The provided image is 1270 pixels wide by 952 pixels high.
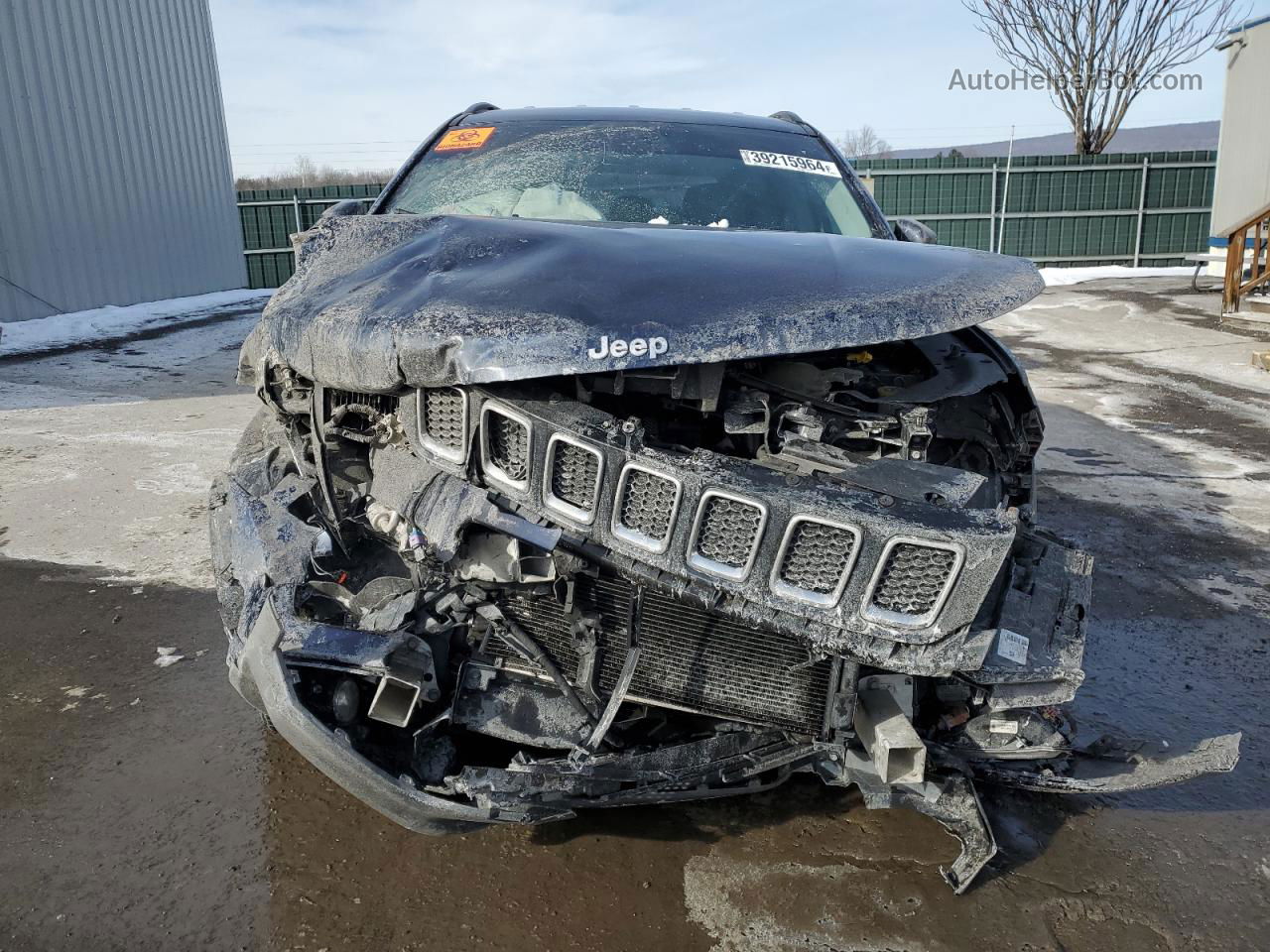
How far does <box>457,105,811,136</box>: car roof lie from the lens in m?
3.95

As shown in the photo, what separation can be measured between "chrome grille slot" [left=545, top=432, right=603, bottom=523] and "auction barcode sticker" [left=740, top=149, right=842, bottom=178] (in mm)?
2157

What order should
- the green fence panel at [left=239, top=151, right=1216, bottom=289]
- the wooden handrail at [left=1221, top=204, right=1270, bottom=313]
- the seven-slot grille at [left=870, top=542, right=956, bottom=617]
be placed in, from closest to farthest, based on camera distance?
the seven-slot grille at [left=870, top=542, right=956, bottom=617] < the wooden handrail at [left=1221, top=204, right=1270, bottom=313] < the green fence panel at [left=239, top=151, right=1216, bottom=289]

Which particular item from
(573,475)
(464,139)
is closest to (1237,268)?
(464,139)

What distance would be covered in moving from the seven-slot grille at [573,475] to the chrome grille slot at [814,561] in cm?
43

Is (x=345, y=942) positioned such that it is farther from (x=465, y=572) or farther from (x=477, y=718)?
(x=465, y=572)

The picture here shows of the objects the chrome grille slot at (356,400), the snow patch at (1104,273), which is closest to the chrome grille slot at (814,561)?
the chrome grille slot at (356,400)

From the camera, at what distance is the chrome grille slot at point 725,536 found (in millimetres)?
1956

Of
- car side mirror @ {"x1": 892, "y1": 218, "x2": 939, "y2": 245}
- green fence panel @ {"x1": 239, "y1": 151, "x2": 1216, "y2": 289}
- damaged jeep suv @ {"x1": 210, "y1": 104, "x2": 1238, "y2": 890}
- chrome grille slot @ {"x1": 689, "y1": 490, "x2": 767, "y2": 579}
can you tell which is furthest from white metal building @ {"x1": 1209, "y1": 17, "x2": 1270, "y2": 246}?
chrome grille slot @ {"x1": 689, "y1": 490, "x2": 767, "y2": 579}

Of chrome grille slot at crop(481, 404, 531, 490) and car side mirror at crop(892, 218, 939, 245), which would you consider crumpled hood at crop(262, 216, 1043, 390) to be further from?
car side mirror at crop(892, 218, 939, 245)

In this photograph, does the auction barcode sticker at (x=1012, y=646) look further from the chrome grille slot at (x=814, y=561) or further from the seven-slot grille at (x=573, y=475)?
the seven-slot grille at (x=573, y=475)

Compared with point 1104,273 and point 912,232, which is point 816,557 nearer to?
point 912,232

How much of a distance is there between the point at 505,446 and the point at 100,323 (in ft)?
41.4

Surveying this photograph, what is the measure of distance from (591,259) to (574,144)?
1.64 metres

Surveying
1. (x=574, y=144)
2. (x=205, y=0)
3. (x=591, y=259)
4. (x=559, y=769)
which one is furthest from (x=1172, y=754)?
(x=205, y=0)
